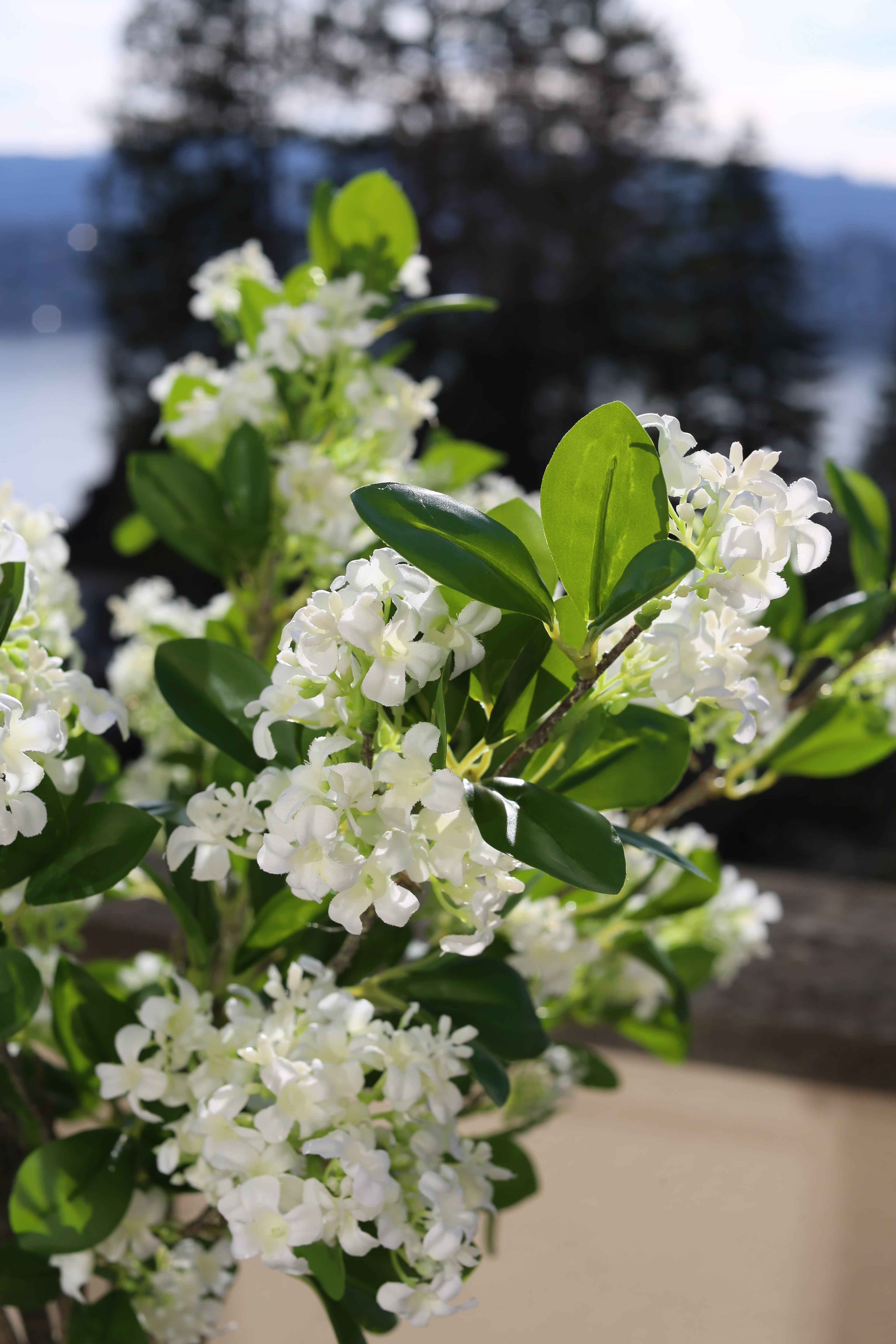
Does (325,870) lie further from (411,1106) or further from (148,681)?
(148,681)

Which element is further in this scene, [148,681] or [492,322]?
[492,322]

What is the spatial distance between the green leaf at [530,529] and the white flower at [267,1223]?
0.18m

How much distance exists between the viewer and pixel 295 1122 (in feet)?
0.98

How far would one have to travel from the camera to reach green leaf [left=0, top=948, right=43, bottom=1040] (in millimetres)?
316

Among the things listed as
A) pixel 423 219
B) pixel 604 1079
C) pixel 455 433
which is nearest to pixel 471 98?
pixel 423 219

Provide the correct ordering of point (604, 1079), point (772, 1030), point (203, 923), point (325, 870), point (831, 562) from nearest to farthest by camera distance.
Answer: point (325, 870), point (203, 923), point (604, 1079), point (772, 1030), point (831, 562)

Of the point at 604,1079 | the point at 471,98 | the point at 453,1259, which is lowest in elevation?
the point at 604,1079

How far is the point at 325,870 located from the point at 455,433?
1193mm

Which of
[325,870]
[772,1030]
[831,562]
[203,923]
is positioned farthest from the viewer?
[831,562]

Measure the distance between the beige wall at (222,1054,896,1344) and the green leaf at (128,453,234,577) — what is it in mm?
400

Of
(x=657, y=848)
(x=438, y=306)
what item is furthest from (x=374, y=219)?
(x=657, y=848)

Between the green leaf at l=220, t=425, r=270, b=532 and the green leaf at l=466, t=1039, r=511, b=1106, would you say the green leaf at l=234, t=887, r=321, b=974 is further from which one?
the green leaf at l=220, t=425, r=270, b=532

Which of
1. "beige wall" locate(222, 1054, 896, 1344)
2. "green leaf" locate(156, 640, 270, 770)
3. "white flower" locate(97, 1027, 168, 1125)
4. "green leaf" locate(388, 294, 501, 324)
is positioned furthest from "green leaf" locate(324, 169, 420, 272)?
"beige wall" locate(222, 1054, 896, 1344)

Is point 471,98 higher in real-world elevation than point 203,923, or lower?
higher
